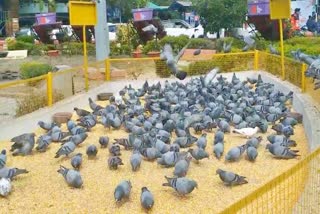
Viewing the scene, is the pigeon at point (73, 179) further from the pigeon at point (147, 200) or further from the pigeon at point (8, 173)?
the pigeon at point (147, 200)

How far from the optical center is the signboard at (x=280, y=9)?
35.6ft

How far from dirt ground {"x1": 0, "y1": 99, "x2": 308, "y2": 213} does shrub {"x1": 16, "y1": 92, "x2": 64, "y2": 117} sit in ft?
6.35

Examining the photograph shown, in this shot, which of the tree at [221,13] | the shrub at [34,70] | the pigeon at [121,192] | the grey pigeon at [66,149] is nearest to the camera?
the pigeon at [121,192]

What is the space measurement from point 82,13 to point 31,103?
8.45 ft

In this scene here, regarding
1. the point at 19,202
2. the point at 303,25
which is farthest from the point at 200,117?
the point at 303,25

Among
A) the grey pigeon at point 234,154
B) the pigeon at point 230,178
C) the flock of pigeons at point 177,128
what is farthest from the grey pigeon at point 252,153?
the pigeon at point 230,178

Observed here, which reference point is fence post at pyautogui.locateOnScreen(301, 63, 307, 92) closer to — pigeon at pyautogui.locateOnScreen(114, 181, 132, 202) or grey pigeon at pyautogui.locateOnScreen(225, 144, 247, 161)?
grey pigeon at pyautogui.locateOnScreen(225, 144, 247, 161)

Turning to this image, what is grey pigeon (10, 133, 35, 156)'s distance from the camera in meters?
7.51

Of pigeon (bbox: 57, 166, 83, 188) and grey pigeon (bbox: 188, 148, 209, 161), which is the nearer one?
pigeon (bbox: 57, 166, 83, 188)

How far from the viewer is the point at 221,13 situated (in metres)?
20.5

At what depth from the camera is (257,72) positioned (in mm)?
13242

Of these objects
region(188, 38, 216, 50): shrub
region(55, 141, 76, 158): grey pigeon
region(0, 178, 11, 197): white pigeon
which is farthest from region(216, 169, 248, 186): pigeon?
region(188, 38, 216, 50): shrub

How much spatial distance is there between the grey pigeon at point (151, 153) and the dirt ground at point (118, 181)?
0.10 m

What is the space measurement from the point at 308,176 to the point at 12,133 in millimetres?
5550
